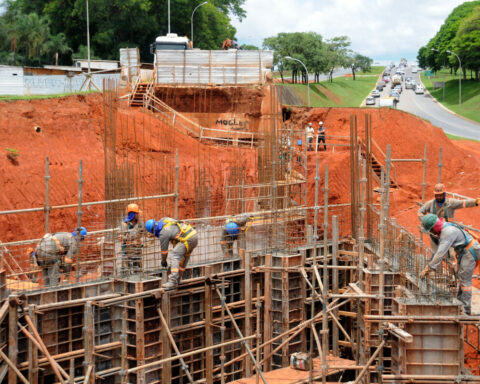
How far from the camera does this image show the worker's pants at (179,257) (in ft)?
40.6

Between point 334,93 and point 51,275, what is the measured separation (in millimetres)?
54412

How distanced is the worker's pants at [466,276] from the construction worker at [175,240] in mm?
4992

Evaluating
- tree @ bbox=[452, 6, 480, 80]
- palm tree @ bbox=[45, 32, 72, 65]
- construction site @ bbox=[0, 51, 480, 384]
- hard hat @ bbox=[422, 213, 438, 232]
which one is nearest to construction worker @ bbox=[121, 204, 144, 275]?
construction site @ bbox=[0, 51, 480, 384]

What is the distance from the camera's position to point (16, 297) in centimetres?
1070

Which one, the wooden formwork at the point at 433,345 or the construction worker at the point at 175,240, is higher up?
the construction worker at the point at 175,240

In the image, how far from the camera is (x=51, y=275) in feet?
41.6

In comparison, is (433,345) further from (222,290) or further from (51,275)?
(51,275)

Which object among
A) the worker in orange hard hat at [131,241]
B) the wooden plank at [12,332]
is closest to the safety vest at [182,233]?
the worker in orange hard hat at [131,241]

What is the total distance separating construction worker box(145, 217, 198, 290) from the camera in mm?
12359

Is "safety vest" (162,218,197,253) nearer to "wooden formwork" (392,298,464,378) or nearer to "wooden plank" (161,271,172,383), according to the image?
"wooden plank" (161,271,172,383)

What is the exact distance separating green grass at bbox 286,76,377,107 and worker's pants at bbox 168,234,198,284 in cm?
3641

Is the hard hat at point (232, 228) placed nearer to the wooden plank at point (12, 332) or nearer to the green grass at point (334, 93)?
the wooden plank at point (12, 332)

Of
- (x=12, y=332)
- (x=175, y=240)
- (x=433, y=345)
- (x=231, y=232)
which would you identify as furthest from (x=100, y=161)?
(x=433, y=345)

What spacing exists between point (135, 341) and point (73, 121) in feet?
51.7
